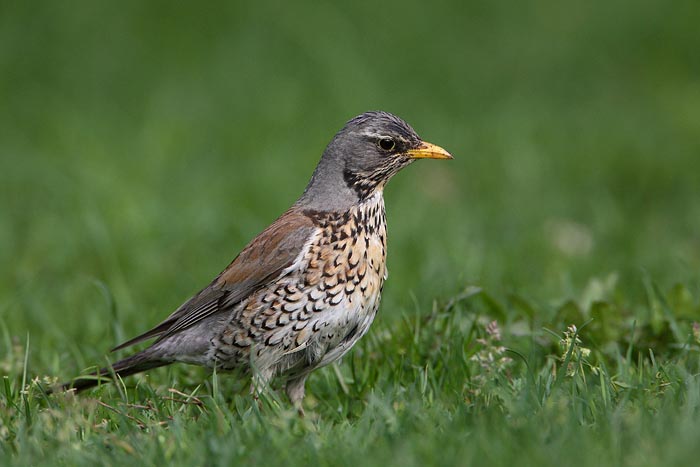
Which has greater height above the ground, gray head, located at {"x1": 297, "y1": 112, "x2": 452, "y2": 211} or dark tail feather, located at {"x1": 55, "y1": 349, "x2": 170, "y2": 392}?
gray head, located at {"x1": 297, "y1": 112, "x2": 452, "y2": 211}

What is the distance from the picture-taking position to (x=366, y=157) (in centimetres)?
554

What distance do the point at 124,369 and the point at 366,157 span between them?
1.65 meters

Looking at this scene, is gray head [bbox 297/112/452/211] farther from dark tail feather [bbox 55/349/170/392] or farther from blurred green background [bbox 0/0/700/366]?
dark tail feather [bbox 55/349/170/392]

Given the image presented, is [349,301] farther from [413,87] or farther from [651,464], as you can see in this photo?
[413,87]

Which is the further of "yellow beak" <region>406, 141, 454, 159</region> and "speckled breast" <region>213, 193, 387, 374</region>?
"yellow beak" <region>406, 141, 454, 159</region>

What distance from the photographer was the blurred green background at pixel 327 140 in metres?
7.96

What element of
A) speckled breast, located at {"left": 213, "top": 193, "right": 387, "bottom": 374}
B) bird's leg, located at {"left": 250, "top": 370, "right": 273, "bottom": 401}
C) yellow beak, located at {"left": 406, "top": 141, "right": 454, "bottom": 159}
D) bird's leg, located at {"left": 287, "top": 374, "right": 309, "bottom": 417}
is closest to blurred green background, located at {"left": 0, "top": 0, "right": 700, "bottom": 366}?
bird's leg, located at {"left": 287, "top": 374, "right": 309, "bottom": 417}

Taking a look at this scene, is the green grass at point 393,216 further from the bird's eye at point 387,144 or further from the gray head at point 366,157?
the bird's eye at point 387,144

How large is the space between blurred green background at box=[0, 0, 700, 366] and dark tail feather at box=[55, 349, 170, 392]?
641 mm

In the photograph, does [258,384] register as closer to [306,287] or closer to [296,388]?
[306,287]

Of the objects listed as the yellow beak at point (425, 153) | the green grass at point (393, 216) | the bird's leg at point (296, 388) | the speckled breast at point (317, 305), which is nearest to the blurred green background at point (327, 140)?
the green grass at point (393, 216)

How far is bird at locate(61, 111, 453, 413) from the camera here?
17.0ft

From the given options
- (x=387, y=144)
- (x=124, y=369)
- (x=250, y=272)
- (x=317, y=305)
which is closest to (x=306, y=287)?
(x=317, y=305)

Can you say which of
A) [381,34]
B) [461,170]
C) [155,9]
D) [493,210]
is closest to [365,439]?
[493,210]
